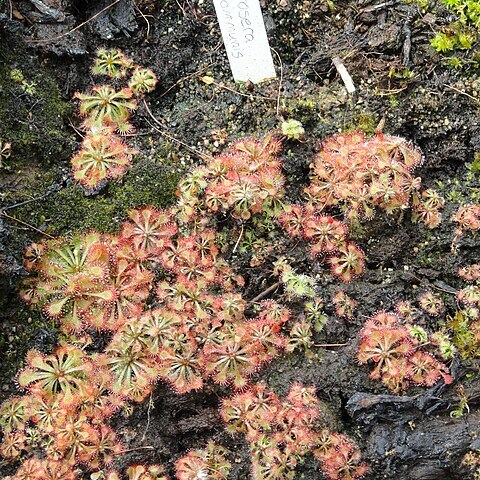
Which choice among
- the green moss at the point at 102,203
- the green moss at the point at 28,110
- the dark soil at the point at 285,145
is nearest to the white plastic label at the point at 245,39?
the dark soil at the point at 285,145

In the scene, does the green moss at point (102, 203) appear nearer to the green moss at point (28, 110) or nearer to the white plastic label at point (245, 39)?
the green moss at point (28, 110)

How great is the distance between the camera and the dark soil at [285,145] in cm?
338

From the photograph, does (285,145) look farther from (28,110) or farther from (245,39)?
(28,110)

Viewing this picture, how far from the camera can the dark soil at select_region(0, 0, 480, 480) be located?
3.38 metres

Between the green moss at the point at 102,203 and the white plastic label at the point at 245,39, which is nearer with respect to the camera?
the green moss at the point at 102,203

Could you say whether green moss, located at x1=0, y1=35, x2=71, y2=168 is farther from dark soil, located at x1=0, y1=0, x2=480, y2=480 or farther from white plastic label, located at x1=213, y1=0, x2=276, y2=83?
white plastic label, located at x1=213, y1=0, x2=276, y2=83

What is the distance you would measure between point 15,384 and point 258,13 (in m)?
3.30

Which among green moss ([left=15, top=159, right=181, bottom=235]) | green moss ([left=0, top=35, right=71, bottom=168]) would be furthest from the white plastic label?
green moss ([left=0, top=35, right=71, bottom=168])

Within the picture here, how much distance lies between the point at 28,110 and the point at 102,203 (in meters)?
0.87

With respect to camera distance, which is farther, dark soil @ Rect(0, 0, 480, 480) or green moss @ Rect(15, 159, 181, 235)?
green moss @ Rect(15, 159, 181, 235)

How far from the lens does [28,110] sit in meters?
3.87

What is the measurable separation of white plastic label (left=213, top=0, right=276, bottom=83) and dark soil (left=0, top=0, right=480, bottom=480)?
130 millimetres

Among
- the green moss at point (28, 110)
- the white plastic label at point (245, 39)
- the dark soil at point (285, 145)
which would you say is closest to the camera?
the dark soil at point (285, 145)

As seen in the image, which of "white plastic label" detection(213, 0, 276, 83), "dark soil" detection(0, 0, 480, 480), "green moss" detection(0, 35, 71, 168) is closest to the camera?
"dark soil" detection(0, 0, 480, 480)
